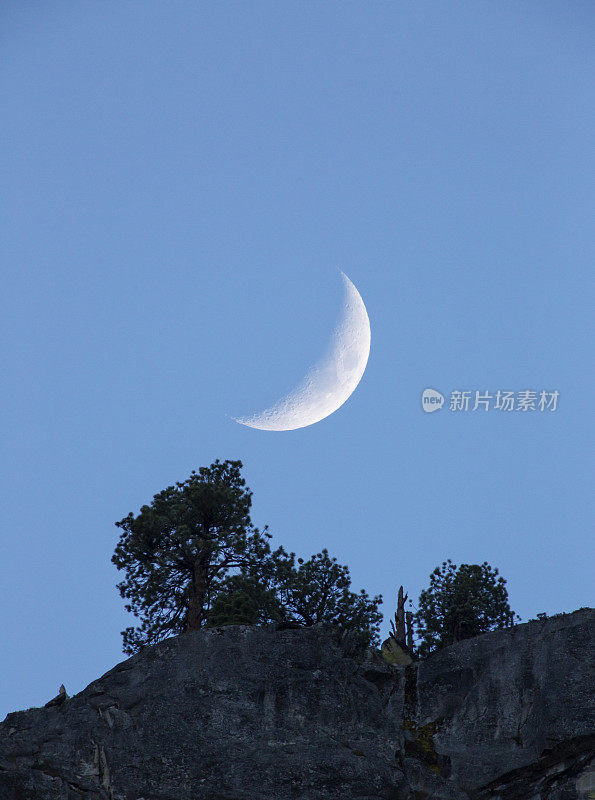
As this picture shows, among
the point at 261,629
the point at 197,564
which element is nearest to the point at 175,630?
the point at 197,564

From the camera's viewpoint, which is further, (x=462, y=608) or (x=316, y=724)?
(x=462, y=608)

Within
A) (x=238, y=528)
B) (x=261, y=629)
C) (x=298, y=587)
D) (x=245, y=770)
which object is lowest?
(x=245, y=770)

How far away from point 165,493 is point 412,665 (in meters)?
18.4

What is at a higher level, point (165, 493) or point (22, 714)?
point (165, 493)

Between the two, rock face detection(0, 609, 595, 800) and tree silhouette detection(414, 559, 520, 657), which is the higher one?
tree silhouette detection(414, 559, 520, 657)

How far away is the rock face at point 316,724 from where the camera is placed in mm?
33875

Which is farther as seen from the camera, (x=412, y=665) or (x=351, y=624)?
(x=351, y=624)

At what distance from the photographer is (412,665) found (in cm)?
4047

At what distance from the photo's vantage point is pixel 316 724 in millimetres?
36500

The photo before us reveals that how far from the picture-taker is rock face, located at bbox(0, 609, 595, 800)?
111 ft

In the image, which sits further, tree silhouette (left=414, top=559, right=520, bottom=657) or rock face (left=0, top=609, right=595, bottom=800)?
tree silhouette (left=414, top=559, right=520, bottom=657)

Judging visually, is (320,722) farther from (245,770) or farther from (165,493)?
(165,493)

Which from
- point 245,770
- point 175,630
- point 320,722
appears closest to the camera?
point 245,770

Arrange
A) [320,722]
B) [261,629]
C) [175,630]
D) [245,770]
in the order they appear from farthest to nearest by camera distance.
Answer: [175,630]
[261,629]
[320,722]
[245,770]
